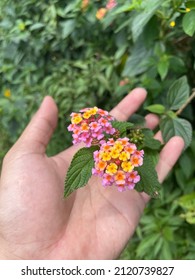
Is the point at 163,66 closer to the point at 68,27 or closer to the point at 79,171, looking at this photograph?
the point at 68,27

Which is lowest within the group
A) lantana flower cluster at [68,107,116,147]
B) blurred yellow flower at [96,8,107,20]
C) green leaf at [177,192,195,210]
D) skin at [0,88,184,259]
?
green leaf at [177,192,195,210]

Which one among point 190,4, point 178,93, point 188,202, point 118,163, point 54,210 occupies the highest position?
point 190,4

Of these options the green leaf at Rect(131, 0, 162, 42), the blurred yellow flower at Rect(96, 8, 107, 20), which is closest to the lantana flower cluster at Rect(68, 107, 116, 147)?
the green leaf at Rect(131, 0, 162, 42)

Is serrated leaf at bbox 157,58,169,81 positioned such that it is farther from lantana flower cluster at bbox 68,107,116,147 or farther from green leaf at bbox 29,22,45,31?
green leaf at bbox 29,22,45,31

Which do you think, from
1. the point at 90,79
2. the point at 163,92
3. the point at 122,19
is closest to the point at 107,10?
the point at 122,19

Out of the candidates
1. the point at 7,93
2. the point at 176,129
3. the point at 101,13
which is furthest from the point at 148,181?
the point at 7,93
